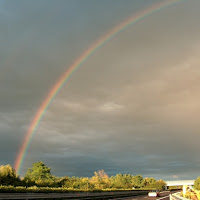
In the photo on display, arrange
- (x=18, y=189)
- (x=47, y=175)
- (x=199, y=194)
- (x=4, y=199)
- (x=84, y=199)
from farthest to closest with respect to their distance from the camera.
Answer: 1. (x=47, y=175)
2. (x=84, y=199)
3. (x=18, y=189)
4. (x=199, y=194)
5. (x=4, y=199)

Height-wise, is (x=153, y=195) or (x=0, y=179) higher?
(x=0, y=179)

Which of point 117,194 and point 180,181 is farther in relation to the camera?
point 180,181

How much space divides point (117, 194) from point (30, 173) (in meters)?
71.8

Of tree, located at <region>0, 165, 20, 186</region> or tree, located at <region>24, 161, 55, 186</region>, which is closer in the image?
tree, located at <region>0, 165, 20, 186</region>

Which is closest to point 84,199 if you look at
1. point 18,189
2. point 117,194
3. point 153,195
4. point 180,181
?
point 18,189

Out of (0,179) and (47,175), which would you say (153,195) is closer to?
(0,179)

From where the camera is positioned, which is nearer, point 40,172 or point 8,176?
point 8,176

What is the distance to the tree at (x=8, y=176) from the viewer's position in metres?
62.5

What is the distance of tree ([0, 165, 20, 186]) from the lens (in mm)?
62469

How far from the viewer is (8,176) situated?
213ft

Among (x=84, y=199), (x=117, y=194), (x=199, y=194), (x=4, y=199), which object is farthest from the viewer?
(x=117, y=194)

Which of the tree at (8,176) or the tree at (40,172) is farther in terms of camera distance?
the tree at (40,172)

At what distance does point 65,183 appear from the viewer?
72.7 meters

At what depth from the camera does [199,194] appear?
2672 centimetres
